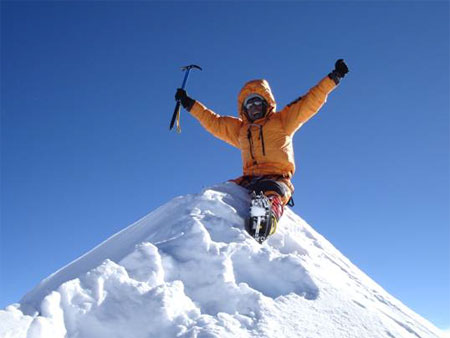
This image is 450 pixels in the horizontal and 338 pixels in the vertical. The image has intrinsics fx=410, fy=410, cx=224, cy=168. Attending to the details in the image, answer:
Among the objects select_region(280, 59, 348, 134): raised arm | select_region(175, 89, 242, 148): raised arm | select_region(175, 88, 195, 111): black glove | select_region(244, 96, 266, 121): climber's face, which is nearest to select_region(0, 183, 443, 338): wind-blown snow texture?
select_region(280, 59, 348, 134): raised arm

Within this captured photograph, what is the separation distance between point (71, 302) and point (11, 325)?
1.15 feet

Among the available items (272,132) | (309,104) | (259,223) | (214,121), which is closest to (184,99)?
(214,121)

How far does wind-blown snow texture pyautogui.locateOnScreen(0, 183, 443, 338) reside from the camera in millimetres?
2494

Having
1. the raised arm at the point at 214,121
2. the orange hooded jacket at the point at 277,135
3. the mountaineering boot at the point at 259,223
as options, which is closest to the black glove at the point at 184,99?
the raised arm at the point at 214,121

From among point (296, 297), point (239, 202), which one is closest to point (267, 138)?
point (239, 202)

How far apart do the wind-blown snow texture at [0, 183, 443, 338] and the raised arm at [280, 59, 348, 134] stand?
2.21 metres

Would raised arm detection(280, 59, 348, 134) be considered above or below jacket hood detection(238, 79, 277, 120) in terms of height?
below

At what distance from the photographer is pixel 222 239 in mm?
3562

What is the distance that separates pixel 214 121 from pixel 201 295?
4120 mm

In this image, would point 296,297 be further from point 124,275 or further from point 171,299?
point 124,275

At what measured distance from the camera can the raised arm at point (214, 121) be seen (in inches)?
254

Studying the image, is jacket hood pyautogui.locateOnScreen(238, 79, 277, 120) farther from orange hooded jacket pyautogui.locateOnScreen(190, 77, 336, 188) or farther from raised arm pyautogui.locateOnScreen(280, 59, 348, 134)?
raised arm pyautogui.locateOnScreen(280, 59, 348, 134)

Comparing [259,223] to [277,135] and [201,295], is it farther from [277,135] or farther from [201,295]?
[277,135]

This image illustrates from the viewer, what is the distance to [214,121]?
662cm
